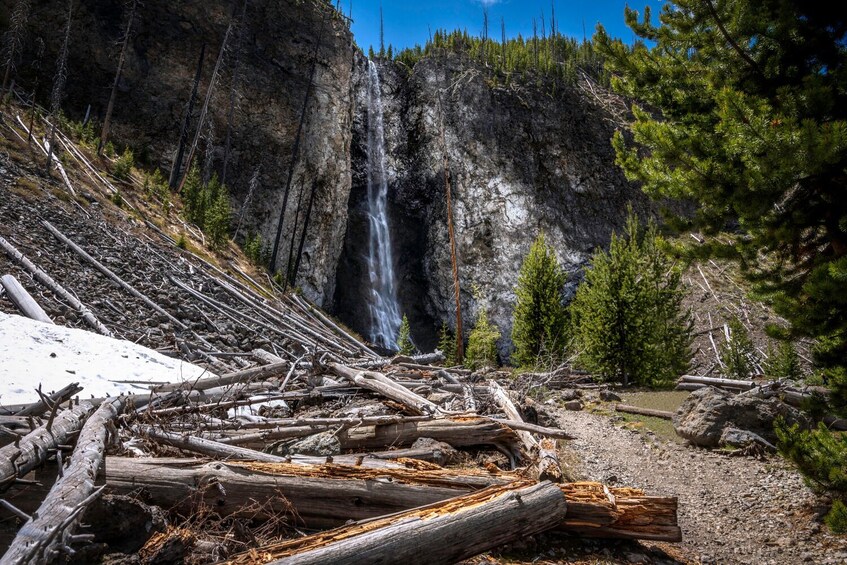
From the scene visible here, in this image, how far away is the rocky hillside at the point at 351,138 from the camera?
32531 mm

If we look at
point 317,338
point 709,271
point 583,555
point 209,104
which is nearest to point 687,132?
point 583,555

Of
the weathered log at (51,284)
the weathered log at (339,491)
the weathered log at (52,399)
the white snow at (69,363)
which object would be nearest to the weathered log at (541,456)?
the weathered log at (339,491)

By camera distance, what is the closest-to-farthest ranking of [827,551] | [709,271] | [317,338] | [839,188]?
1. [839,188]
2. [827,551]
3. [317,338]
4. [709,271]

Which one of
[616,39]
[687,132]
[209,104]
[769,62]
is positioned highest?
[209,104]

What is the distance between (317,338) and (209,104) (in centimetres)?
2605

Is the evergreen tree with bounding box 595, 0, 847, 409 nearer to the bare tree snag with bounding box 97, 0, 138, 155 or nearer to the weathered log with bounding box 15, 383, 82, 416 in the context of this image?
the weathered log with bounding box 15, 383, 82, 416

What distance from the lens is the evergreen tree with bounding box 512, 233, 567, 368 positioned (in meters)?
21.5

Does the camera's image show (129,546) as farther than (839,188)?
A: No

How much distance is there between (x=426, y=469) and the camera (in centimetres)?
467

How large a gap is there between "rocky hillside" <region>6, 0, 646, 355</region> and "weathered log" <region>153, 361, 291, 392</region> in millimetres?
24809

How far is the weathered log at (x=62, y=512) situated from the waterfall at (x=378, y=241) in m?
35.5

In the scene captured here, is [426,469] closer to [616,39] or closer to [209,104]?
[616,39]

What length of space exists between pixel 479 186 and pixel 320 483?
146 feet

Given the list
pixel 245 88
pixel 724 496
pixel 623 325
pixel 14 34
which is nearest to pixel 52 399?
pixel 724 496
